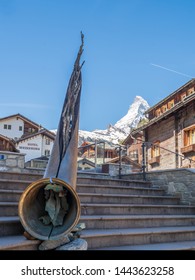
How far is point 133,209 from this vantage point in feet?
14.9

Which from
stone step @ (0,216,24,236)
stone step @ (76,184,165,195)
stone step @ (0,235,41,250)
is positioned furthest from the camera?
stone step @ (76,184,165,195)

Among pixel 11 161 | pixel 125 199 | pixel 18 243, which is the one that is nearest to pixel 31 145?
pixel 11 161

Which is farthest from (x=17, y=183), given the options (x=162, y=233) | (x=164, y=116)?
(x=164, y=116)

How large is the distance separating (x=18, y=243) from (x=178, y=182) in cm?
360

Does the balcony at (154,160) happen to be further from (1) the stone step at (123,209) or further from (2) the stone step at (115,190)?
(1) the stone step at (123,209)

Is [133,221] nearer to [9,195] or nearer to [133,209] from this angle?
[133,209]

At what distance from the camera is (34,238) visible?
2.79 m

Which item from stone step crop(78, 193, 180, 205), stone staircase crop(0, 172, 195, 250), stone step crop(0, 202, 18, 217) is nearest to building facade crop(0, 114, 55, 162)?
stone staircase crop(0, 172, 195, 250)

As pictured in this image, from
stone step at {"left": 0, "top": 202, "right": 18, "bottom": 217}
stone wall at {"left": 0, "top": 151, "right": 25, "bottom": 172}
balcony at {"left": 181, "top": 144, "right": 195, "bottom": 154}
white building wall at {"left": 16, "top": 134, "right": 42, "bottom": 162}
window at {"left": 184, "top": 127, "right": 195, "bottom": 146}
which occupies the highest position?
white building wall at {"left": 16, "top": 134, "right": 42, "bottom": 162}

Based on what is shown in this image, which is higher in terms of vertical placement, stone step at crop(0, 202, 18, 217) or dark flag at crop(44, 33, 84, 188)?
dark flag at crop(44, 33, 84, 188)

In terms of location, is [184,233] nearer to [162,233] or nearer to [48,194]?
[162,233]

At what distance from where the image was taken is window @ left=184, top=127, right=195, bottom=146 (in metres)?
15.4

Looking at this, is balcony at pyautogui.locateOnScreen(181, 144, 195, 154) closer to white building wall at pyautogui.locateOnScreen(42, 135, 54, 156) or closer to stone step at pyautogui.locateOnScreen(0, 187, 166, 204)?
stone step at pyautogui.locateOnScreen(0, 187, 166, 204)

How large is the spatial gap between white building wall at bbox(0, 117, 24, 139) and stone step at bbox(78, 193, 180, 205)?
28807mm
